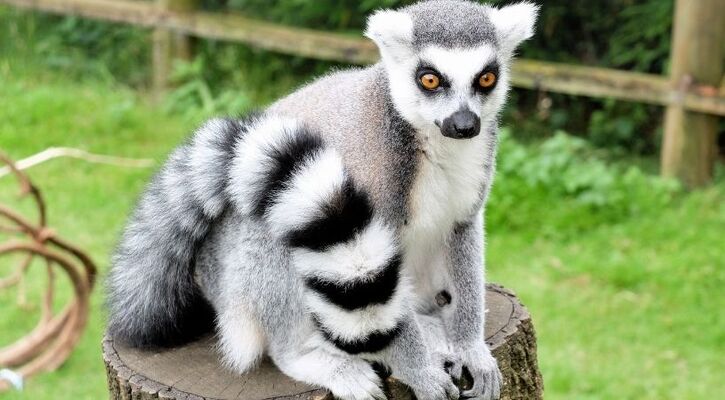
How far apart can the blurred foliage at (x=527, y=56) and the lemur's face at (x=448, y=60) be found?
399cm

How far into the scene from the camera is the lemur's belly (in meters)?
2.71

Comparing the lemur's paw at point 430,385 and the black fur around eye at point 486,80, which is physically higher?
the black fur around eye at point 486,80

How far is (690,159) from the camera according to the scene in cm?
611

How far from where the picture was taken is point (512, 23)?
2.79m

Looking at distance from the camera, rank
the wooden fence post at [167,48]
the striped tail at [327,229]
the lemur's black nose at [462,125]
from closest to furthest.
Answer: the striped tail at [327,229], the lemur's black nose at [462,125], the wooden fence post at [167,48]

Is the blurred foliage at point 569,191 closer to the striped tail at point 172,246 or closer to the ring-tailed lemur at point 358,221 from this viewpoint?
the ring-tailed lemur at point 358,221

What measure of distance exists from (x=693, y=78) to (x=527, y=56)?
1.55 m

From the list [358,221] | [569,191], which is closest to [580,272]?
[569,191]

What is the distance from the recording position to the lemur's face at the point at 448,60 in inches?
104

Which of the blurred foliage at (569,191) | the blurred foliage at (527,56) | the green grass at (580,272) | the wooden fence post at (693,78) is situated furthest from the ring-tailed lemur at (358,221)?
the blurred foliage at (527,56)

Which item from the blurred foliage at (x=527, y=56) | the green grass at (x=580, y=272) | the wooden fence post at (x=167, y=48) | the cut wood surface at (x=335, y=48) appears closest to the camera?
the green grass at (x=580, y=272)

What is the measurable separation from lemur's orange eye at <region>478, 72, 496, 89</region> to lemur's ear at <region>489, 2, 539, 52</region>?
12 centimetres

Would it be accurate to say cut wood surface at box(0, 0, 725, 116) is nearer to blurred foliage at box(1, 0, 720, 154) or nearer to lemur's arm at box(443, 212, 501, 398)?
blurred foliage at box(1, 0, 720, 154)

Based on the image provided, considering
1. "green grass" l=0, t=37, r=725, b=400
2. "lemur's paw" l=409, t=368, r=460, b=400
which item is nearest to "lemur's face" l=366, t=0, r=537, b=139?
"lemur's paw" l=409, t=368, r=460, b=400
